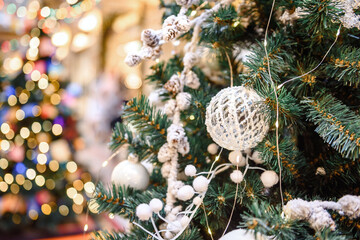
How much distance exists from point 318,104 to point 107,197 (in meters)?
0.33

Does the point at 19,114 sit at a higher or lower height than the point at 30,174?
higher

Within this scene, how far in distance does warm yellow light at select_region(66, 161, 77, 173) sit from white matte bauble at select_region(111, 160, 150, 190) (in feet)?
4.66

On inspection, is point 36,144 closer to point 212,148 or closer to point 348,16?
point 212,148

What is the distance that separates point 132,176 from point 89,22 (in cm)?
299

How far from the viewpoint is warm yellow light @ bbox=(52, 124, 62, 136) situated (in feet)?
6.08

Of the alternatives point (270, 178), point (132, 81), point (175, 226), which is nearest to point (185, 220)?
point (175, 226)

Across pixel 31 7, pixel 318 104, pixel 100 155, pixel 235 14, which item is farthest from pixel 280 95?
pixel 100 155

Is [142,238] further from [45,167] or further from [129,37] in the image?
[129,37]

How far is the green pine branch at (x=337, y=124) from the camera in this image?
0.36 metres

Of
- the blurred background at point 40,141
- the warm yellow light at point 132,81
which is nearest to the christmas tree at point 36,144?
the blurred background at point 40,141

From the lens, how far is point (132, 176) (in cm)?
56

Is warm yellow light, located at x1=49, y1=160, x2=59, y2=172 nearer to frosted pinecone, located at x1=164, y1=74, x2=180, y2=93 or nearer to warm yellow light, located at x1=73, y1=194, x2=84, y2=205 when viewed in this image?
warm yellow light, located at x1=73, y1=194, x2=84, y2=205

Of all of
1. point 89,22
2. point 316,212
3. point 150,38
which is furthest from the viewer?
point 89,22

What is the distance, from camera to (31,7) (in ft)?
6.64
